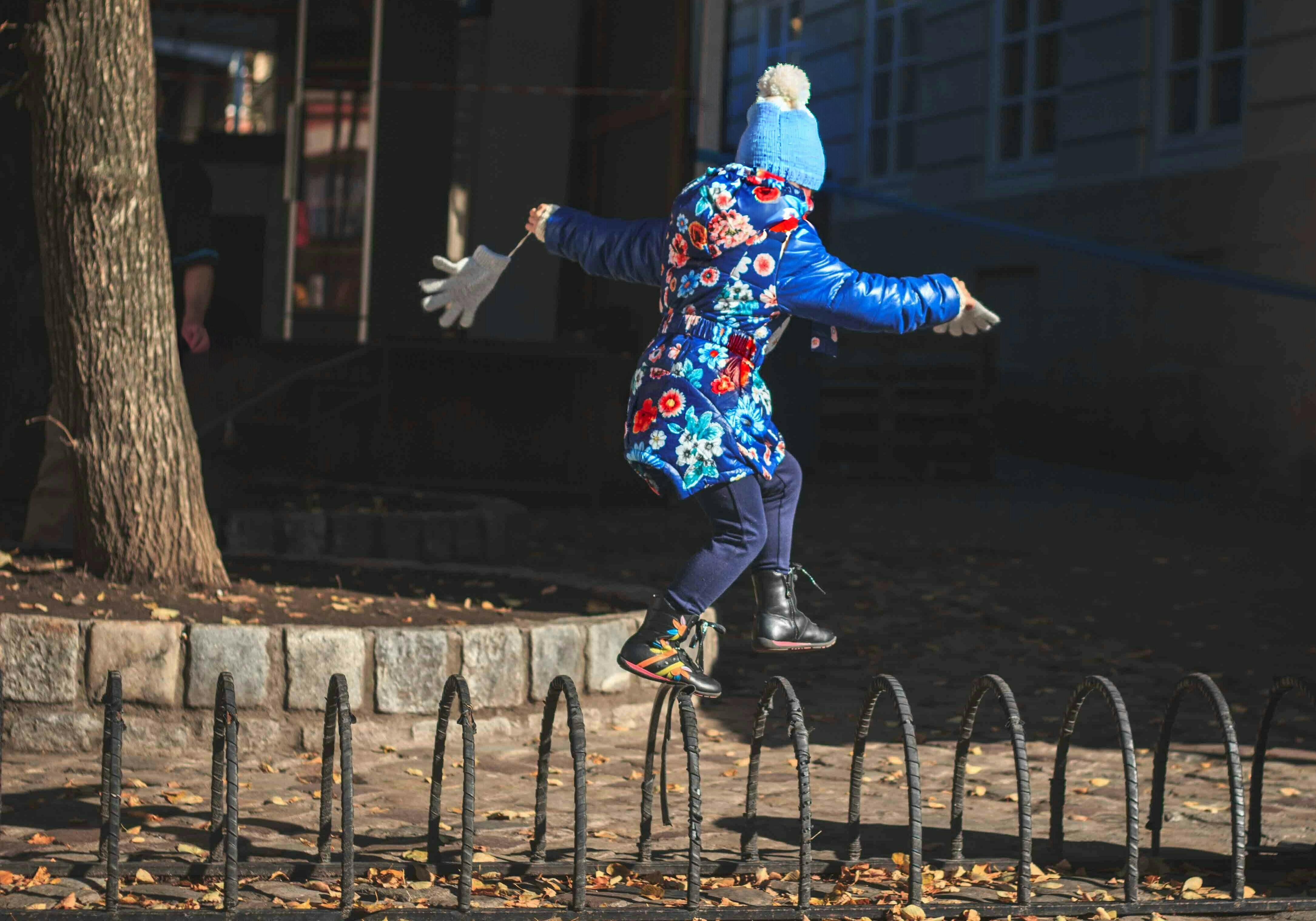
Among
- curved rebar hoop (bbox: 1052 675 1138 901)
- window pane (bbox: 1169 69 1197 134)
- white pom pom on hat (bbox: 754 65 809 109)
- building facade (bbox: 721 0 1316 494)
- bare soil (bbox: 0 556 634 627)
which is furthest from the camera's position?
window pane (bbox: 1169 69 1197 134)

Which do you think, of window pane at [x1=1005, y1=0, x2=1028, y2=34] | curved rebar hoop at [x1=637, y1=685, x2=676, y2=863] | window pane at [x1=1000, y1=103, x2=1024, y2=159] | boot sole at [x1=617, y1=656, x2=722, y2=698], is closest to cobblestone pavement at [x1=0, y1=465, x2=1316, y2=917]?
curved rebar hoop at [x1=637, y1=685, x2=676, y2=863]

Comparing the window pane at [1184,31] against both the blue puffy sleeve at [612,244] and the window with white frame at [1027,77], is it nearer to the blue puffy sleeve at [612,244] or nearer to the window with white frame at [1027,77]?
the window with white frame at [1027,77]

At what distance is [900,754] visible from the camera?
632cm

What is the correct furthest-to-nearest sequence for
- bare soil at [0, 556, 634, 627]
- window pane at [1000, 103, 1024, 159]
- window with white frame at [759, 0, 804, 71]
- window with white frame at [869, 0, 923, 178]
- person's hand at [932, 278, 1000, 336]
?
window with white frame at [759, 0, 804, 71], window with white frame at [869, 0, 923, 178], window pane at [1000, 103, 1024, 159], bare soil at [0, 556, 634, 627], person's hand at [932, 278, 1000, 336]

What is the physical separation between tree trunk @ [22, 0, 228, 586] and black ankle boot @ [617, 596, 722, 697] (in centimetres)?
270

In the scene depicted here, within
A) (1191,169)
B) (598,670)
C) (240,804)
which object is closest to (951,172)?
(1191,169)

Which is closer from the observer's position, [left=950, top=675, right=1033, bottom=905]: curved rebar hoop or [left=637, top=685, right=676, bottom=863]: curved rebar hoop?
[left=950, top=675, right=1033, bottom=905]: curved rebar hoop

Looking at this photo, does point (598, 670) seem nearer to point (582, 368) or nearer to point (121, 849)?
point (121, 849)

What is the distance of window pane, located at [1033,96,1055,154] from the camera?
19.4m

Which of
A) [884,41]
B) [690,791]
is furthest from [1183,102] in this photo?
[690,791]

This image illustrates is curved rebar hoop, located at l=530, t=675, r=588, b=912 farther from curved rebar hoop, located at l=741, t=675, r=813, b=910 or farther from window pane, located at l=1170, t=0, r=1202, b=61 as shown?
window pane, located at l=1170, t=0, r=1202, b=61

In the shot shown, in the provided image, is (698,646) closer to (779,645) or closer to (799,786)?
(779,645)

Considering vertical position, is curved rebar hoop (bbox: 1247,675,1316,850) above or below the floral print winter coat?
below

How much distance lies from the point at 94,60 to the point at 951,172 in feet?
52.2
